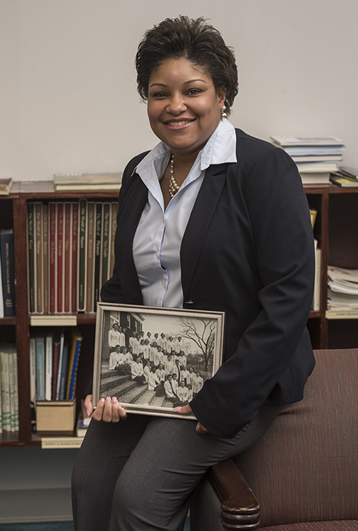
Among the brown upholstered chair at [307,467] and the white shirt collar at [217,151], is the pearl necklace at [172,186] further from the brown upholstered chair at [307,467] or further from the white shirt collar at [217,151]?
the brown upholstered chair at [307,467]

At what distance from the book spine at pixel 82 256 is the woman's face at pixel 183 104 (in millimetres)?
797

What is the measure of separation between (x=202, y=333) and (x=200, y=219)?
29cm

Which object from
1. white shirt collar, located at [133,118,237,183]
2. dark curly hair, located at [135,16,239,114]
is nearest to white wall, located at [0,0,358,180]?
white shirt collar, located at [133,118,237,183]

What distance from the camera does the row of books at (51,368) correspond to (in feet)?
8.01

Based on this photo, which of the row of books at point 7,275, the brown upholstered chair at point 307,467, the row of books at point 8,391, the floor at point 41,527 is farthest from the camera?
the floor at point 41,527

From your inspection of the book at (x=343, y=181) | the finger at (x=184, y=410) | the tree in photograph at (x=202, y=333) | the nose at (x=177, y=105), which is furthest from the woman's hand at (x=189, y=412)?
the book at (x=343, y=181)

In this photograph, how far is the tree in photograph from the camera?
1571 mm

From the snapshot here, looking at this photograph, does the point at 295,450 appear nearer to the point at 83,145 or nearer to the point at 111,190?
the point at 111,190

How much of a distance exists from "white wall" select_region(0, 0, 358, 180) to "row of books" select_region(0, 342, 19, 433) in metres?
0.74

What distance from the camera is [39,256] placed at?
2.38m

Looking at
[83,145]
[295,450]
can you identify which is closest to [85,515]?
[295,450]

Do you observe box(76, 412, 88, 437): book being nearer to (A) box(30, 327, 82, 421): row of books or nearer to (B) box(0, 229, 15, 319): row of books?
(A) box(30, 327, 82, 421): row of books

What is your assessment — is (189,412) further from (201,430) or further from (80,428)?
(80,428)

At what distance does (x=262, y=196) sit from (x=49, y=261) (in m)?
1.15
